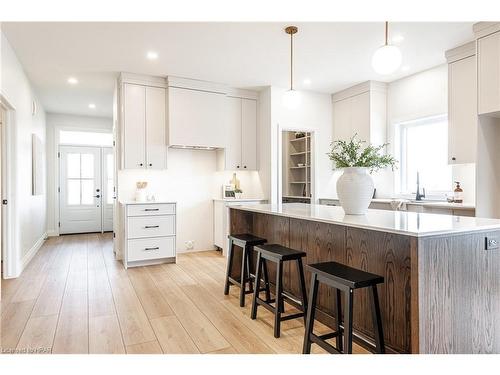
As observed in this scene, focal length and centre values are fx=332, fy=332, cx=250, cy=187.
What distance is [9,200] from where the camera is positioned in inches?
154

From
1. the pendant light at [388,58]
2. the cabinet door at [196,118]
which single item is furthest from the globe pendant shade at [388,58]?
the cabinet door at [196,118]

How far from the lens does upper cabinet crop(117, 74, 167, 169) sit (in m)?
4.73

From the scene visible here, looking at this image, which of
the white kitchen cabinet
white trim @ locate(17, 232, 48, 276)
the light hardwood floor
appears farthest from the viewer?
the white kitchen cabinet

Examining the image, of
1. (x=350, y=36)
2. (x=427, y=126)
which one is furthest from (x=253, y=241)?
(x=427, y=126)

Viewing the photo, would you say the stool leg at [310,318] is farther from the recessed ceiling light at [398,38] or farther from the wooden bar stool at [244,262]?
the recessed ceiling light at [398,38]

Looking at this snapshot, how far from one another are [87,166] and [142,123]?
11.3ft

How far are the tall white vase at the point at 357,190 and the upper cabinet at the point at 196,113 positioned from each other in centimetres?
303

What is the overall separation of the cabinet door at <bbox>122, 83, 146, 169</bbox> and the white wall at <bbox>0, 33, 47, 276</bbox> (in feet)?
4.12

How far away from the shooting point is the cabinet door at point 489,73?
320 centimetres

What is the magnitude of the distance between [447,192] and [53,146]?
748cm

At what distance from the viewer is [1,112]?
387cm

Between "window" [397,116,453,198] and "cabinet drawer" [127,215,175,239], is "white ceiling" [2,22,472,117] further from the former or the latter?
"cabinet drawer" [127,215,175,239]

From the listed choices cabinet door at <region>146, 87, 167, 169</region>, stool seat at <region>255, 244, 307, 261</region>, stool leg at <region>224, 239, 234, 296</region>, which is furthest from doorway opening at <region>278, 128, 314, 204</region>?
stool seat at <region>255, 244, 307, 261</region>
